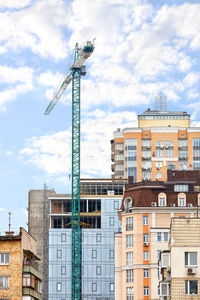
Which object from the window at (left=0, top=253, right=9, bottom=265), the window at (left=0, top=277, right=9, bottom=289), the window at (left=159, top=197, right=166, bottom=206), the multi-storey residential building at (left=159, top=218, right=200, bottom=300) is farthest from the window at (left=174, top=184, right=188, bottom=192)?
the multi-storey residential building at (left=159, top=218, right=200, bottom=300)

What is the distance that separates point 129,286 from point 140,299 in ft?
13.4

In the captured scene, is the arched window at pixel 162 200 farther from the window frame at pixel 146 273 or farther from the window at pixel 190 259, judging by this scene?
the window at pixel 190 259

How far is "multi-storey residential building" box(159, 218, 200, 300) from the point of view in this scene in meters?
73.4

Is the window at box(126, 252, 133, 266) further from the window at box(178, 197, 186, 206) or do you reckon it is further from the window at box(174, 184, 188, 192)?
the window at box(174, 184, 188, 192)

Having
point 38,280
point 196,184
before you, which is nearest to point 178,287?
point 38,280

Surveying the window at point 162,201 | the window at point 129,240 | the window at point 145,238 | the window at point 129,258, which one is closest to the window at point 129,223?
the window at point 129,240

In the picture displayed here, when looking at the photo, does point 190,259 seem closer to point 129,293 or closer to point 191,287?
point 191,287

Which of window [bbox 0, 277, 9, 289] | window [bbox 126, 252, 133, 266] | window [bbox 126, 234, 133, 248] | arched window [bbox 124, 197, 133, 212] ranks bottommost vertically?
window [bbox 0, 277, 9, 289]

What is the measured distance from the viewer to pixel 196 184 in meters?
155

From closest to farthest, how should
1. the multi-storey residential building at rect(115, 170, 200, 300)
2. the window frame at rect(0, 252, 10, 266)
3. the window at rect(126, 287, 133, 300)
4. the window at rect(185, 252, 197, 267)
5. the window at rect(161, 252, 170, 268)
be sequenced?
the window at rect(185, 252, 197, 267)
the window at rect(161, 252, 170, 268)
the window frame at rect(0, 252, 10, 266)
the multi-storey residential building at rect(115, 170, 200, 300)
the window at rect(126, 287, 133, 300)

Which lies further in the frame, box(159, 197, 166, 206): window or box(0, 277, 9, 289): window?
box(159, 197, 166, 206): window

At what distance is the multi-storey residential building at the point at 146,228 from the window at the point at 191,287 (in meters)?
68.2

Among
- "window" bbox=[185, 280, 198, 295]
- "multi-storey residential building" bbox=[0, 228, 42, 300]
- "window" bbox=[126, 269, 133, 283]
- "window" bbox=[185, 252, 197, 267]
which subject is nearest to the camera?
"window" bbox=[185, 280, 198, 295]

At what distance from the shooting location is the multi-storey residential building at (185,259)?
241 feet
